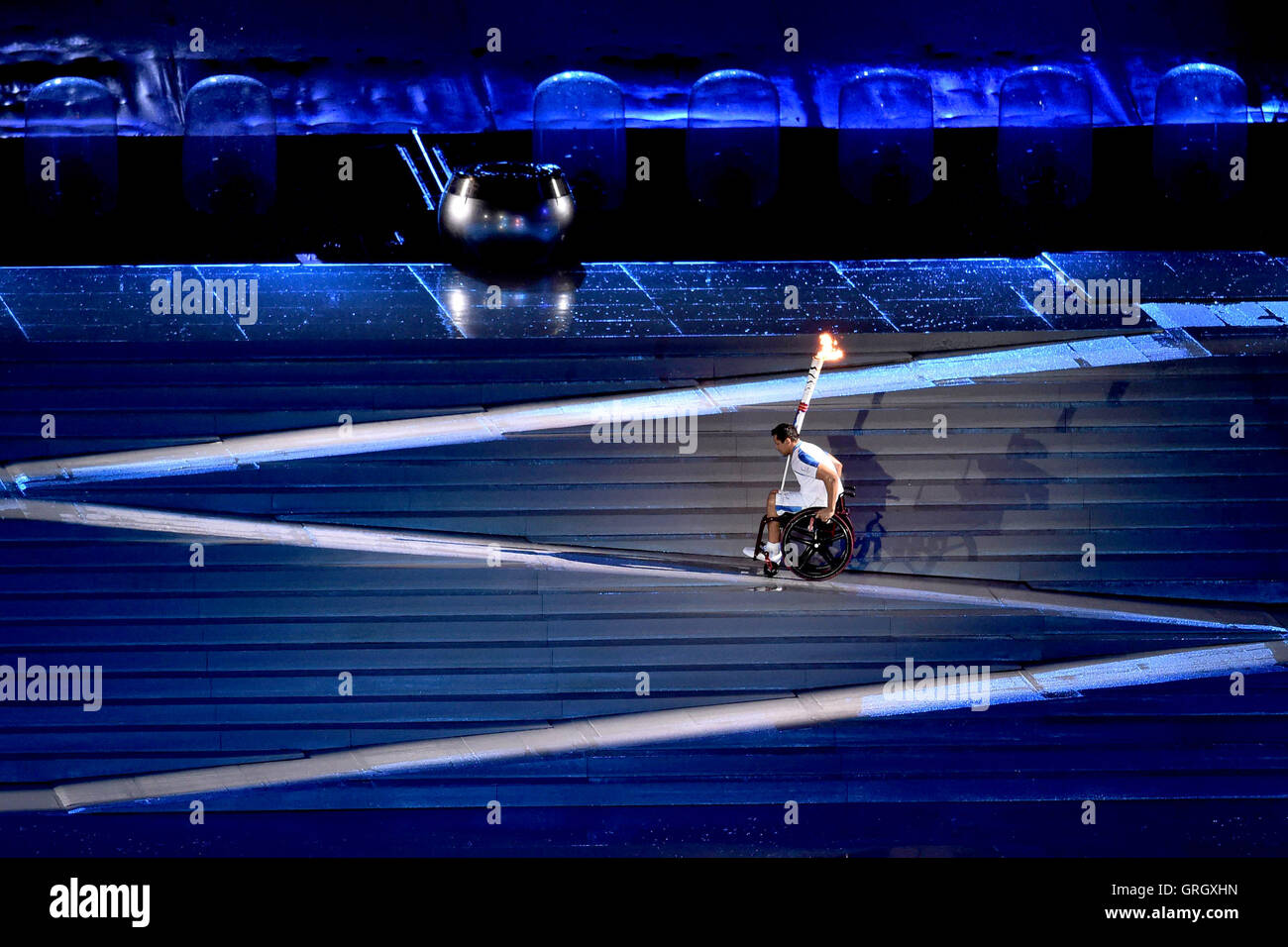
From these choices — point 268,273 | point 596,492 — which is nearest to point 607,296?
point 596,492

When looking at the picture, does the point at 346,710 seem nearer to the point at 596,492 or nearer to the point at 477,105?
the point at 596,492

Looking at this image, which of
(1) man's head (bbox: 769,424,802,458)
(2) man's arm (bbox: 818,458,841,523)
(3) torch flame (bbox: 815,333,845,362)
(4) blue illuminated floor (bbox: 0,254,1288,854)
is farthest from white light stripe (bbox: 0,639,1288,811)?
(3) torch flame (bbox: 815,333,845,362)

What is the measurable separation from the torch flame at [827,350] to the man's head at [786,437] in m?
0.27

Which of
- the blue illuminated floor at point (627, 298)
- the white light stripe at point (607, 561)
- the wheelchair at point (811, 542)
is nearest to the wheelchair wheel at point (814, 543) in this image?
the wheelchair at point (811, 542)

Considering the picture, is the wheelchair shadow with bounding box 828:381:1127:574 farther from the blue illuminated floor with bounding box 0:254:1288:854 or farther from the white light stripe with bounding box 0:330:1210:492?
the white light stripe with bounding box 0:330:1210:492

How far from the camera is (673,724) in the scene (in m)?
6.14

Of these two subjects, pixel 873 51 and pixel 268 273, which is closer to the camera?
pixel 268 273

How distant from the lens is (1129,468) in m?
6.14

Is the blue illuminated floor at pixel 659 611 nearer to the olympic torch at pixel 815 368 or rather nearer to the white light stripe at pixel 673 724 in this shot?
the white light stripe at pixel 673 724

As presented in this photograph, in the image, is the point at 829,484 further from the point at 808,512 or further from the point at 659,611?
the point at 659,611

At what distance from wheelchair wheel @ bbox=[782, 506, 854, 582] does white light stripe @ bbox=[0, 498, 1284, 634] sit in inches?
8.0

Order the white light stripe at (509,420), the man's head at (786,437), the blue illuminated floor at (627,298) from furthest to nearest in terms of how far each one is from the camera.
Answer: the blue illuminated floor at (627,298) → the white light stripe at (509,420) → the man's head at (786,437)

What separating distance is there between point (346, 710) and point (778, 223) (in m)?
3.19

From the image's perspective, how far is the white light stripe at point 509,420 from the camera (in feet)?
19.8
